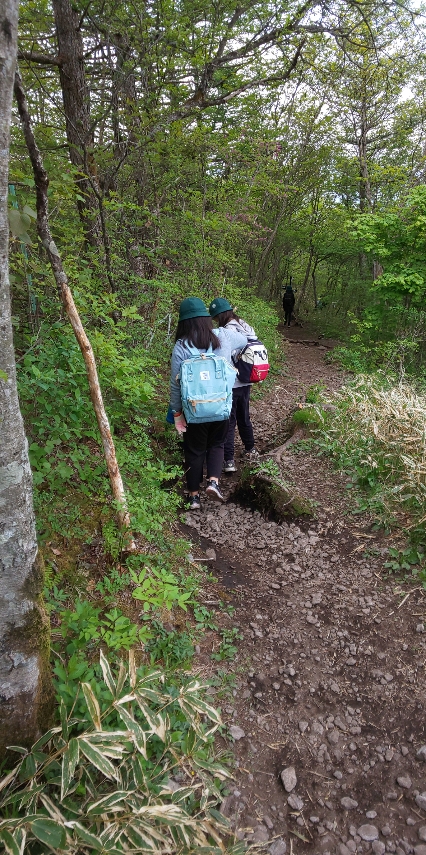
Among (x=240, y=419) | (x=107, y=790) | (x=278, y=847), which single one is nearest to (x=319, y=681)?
(x=278, y=847)

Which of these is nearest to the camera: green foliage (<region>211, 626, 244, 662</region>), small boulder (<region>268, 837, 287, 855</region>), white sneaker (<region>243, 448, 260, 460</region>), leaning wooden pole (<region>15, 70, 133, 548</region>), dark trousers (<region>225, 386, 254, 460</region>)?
small boulder (<region>268, 837, 287, 855</region>)

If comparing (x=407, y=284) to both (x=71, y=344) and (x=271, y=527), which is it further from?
→ (x=71, y=344)

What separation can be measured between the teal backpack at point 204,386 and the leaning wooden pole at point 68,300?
3.74 feet

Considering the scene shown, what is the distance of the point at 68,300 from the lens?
265 centimetres

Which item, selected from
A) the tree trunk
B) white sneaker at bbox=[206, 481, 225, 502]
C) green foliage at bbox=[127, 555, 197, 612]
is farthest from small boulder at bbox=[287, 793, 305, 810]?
the tree trunk

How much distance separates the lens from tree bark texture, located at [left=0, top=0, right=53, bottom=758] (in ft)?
4.75

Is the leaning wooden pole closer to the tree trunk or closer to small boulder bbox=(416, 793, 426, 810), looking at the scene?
small boulder bbox=(416, 793, 426, 810)

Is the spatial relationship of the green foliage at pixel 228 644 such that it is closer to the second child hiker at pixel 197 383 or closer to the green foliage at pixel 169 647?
the green foliage at pixel 169 647

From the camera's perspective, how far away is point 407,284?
800 centimetres

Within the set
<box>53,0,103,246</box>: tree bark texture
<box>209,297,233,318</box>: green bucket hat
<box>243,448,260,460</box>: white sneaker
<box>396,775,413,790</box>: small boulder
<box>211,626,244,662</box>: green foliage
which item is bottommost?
<box>396,775,413,790</box>: small boulder

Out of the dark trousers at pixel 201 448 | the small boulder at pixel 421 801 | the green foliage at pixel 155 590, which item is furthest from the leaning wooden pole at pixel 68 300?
the small boulder at pixel 421 801

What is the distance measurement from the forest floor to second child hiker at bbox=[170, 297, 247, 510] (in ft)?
2.33

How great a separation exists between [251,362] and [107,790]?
3818mm

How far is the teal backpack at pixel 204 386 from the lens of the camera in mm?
3807
